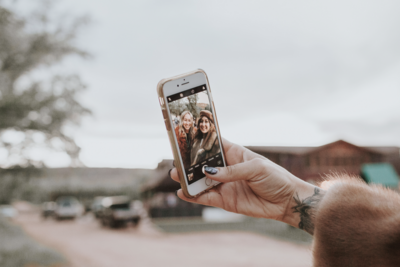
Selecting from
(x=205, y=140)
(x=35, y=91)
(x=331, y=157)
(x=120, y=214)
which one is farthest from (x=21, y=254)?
(x=331, y=157)

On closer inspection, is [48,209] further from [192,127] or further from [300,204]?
[300,204]

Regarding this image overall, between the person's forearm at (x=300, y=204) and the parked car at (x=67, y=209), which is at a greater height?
the person's forearm at (x=300, y=204)

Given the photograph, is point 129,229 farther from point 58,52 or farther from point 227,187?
point 227,187

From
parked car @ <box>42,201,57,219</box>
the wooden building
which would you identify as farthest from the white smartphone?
parked car @ <box>42,201,57,219</box>

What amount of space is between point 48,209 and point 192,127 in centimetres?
1660

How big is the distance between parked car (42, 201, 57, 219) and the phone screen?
16.2m

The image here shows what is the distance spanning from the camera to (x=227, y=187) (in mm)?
979

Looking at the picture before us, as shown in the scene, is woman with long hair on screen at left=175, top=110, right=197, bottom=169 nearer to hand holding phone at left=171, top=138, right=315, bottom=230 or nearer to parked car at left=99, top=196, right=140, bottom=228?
hand holding phone at left=171, top=138, right=315, bottom=230

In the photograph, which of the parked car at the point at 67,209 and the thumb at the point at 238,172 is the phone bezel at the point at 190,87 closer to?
the thumb at the point at 238,172

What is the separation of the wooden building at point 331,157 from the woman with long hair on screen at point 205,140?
6.70 meters

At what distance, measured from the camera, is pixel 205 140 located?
3.13 feet

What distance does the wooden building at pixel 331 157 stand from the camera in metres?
8.03

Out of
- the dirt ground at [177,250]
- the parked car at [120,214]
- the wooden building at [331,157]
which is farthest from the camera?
the parked car at [120,214]

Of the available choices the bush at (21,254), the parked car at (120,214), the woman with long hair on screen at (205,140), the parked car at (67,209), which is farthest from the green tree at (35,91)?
the parked car at (67,209)
